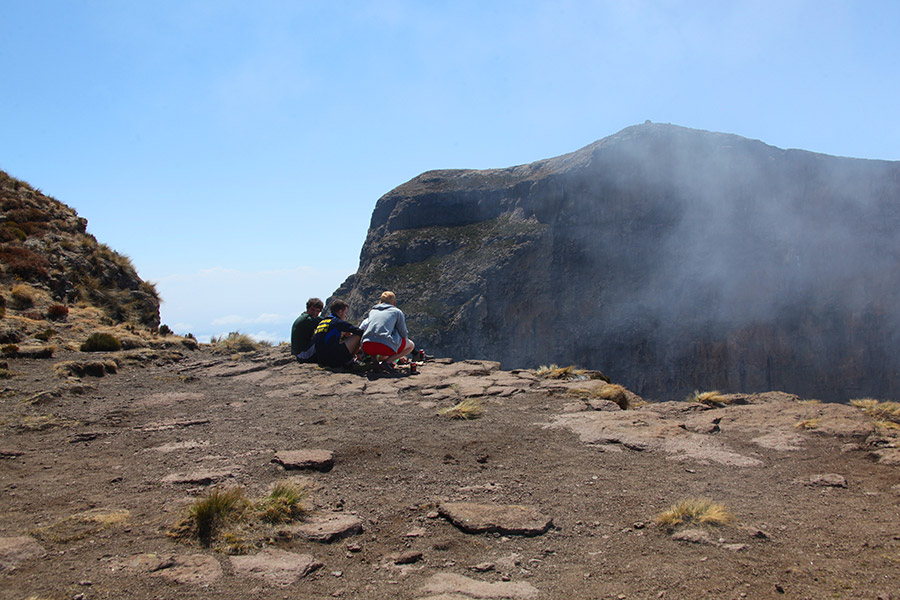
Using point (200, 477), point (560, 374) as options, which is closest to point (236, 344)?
point (560, 374)

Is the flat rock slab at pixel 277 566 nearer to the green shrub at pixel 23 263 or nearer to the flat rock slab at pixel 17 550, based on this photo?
the flat rock slab at pixel 17 550

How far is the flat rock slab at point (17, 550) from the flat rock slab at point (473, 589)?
86.5 inches

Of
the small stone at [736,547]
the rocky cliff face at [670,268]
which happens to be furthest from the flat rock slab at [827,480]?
the rocky cliff face at [670,268]

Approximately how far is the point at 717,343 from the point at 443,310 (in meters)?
37.3

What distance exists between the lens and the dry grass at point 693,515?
396 centimetres

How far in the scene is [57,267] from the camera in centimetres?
1838

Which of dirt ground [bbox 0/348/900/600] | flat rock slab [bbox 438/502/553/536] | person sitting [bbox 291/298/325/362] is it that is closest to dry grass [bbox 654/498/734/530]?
dirt ground [bbox 0/348/900/600]

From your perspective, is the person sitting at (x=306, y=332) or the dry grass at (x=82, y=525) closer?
the dry grass at (x=82, y=525)

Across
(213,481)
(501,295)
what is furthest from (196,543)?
(501,295)

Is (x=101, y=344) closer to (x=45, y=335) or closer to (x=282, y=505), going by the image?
(x=45, y=335)

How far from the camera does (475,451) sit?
5934mm

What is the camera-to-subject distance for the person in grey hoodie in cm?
1041

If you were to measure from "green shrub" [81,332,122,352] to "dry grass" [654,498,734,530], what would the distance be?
525 inches

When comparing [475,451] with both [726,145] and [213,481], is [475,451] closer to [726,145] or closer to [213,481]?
[213,481]
